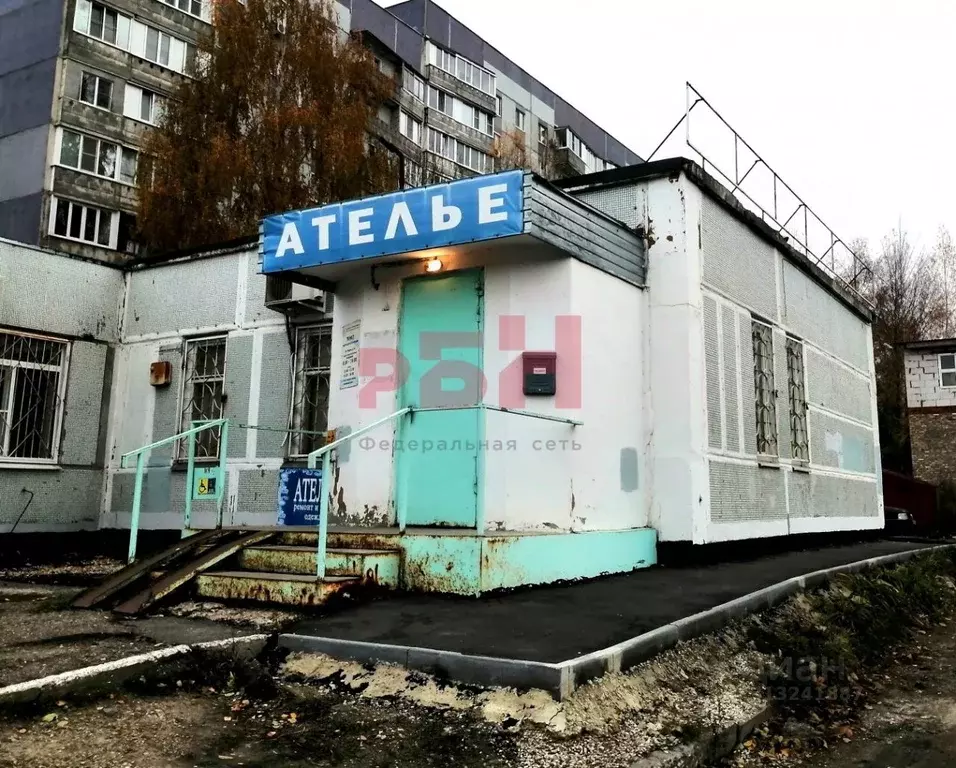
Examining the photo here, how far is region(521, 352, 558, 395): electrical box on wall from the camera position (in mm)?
7195

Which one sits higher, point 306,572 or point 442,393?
point 442,393

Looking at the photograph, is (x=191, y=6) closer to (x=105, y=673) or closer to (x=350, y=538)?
(x=350, y=538)

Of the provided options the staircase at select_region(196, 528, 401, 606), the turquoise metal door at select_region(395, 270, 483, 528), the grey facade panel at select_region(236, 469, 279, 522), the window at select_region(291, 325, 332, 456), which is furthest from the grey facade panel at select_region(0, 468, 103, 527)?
the turquoise metal door at select_region(395, 270, 483, 528)

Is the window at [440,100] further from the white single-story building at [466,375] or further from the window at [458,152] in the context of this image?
the white single-story building at [466,375]

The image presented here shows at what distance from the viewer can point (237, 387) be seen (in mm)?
10352

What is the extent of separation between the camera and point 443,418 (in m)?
7.20

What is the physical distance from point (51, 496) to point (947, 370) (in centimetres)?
2806

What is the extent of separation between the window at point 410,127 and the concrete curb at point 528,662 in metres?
32.2

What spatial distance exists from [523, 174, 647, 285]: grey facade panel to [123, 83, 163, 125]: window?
80.5 ft

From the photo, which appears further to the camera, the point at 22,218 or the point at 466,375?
the point at 22,218

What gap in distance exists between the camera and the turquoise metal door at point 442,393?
7020 mm

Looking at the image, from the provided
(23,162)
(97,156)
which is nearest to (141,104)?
(97,156)

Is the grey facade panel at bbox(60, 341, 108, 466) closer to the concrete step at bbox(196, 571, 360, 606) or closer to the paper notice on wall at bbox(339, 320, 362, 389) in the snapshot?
the paper notice on wall at bbox(339, 320, 362, 389)

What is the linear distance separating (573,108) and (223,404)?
37826 millimetres
